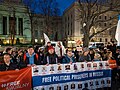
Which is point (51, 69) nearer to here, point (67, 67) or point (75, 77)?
point (67, 67)

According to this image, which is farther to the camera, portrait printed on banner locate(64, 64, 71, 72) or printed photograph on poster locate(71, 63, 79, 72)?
printed photograph on poster locate(71, 63, 79, 72)

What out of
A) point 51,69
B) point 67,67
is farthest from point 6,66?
point 67,67

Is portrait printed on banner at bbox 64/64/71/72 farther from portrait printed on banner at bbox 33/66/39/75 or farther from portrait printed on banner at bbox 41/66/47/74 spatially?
portrait printed on banner at bbox 33/66/39/75

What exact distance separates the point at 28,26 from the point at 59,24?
24.3 metres

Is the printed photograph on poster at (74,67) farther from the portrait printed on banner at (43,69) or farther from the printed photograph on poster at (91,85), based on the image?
the portrait printed on banner at (43,69)

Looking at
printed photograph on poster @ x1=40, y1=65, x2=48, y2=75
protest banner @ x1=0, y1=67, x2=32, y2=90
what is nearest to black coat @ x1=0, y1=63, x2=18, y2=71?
protest banner @ x1=0, y1=67, x2=32, y2=90

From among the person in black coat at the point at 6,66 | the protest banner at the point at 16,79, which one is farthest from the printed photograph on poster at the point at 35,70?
the person in black coat at the point at 6,66

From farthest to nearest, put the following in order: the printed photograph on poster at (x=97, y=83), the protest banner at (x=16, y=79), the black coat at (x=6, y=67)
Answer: the printed photograph on poster at (x=97, y=83)
the black coat at (x=6, y=67)
the protest banner at (x=16, y=79)

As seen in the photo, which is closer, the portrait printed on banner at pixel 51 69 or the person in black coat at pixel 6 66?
the person in black coat at pixel 6 66

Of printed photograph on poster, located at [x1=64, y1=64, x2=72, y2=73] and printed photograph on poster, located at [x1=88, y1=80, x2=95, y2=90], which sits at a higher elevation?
printed photograph on poster, located at [x1=64, y1=64, x2=72, y2=73]

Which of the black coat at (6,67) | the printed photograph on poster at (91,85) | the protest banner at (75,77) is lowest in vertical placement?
the printed photograph on poster at (91,85)

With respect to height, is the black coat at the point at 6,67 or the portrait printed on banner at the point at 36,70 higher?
the black coat at the point at 6,67

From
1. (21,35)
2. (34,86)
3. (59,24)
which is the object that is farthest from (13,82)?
(59,24)

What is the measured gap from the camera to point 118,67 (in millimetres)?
11094
